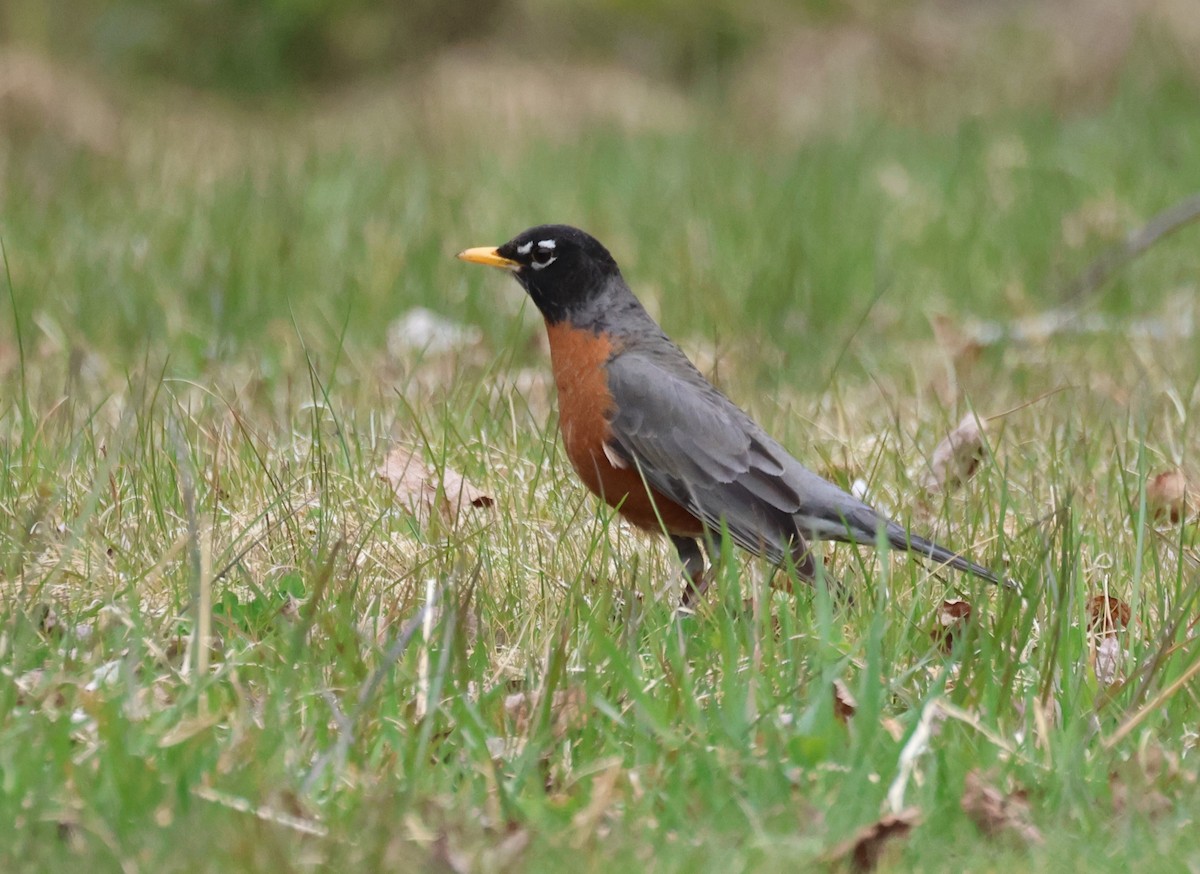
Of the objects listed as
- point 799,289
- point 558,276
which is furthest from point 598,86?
point 558,276

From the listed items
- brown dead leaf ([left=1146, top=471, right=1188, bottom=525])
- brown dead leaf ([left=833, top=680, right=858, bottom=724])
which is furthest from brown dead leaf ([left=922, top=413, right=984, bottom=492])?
brown dead leaf ([left=833, top=680, right=858, bottom=724])

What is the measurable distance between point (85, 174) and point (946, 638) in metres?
6.23

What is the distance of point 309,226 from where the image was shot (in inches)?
293

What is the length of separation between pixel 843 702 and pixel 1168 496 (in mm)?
1658

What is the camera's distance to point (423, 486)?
159 inches

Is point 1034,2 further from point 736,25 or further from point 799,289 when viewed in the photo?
point 799,289

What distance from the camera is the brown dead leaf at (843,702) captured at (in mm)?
3118

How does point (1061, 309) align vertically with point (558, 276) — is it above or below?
below

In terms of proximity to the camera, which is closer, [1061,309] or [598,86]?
[1061,309]

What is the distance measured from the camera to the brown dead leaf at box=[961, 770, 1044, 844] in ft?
8.66

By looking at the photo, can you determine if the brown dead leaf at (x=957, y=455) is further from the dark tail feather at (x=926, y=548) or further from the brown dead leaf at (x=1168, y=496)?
the dark tail feather at (x=926, y=548)

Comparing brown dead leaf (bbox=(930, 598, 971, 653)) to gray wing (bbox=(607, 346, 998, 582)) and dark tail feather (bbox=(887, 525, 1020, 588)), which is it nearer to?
A: dark tail feather (bbox=(887, 525, 1020, 588))

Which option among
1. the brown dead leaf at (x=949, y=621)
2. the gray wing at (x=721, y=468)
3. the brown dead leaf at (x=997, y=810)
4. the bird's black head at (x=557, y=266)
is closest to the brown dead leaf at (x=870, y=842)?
the brown dead leaf at (x=997, y=810)

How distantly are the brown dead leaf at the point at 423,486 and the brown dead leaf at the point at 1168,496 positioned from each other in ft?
5.65
